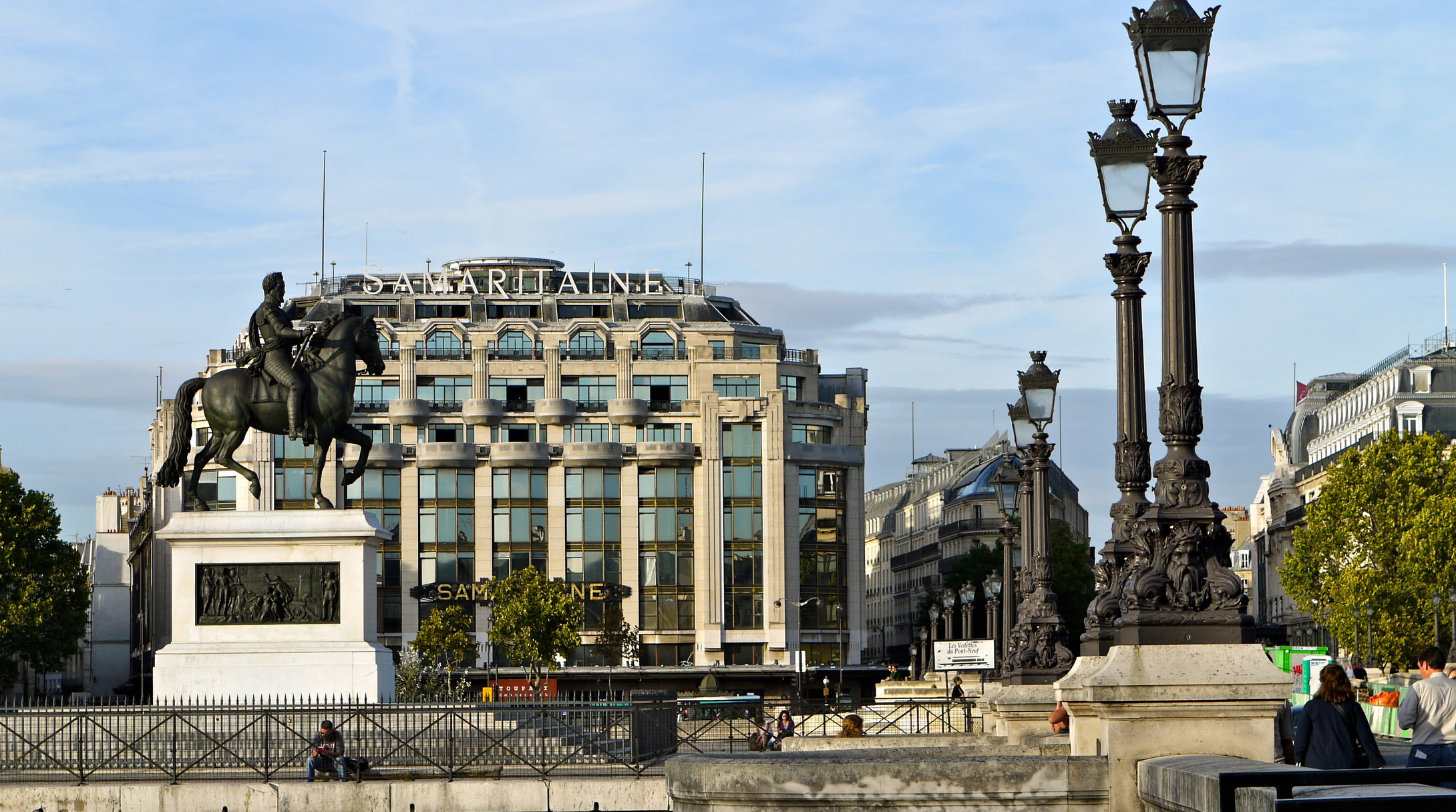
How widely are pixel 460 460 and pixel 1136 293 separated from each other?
3730 inches

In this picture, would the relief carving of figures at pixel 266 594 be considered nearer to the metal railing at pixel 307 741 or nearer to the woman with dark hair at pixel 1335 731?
the metal railing at pixel 307 741

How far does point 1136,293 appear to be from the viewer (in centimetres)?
1950

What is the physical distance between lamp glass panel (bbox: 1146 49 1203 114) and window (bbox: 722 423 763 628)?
9755 cm

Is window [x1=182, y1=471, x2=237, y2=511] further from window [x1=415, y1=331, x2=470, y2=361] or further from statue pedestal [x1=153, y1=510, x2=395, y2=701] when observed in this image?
statue pedestal [x1=153, y1=510, x2=395, y2=701]

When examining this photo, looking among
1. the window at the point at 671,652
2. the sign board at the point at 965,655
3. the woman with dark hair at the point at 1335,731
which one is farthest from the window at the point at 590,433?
the woman with dark hair at the point at 1335,731

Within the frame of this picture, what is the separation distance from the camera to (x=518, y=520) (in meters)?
112

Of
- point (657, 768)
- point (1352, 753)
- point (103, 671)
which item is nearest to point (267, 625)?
point (657, 768)

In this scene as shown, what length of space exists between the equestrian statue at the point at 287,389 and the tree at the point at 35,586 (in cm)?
4664

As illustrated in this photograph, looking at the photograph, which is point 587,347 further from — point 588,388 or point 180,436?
point 180,436

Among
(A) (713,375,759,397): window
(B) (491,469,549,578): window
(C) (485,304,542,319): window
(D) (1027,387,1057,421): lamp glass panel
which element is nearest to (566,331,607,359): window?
(C) (485,304,542,319): window

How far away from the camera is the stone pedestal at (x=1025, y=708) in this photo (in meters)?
24.4

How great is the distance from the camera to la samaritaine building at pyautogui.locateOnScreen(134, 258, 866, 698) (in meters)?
112

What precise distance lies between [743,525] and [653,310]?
56.1 feet

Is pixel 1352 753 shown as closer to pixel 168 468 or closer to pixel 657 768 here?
pixel 657 768
